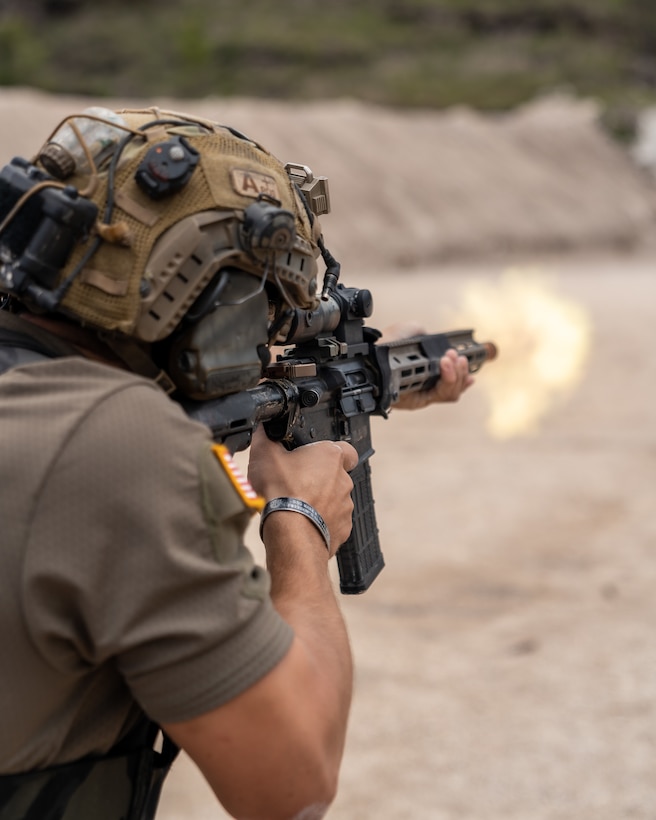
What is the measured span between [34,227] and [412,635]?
4.76 meters

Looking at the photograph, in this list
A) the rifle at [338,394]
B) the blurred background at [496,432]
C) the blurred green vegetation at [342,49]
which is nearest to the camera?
the rifle at [338,394]

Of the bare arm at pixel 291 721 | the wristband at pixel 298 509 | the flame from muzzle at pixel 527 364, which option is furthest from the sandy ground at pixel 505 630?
the bare arm at pixel 291 721

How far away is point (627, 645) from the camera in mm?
5887

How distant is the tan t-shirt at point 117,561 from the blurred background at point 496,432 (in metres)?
3.18

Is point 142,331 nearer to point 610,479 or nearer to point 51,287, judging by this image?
point 51,287

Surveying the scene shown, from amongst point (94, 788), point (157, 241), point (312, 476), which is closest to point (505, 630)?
point (312, 476)

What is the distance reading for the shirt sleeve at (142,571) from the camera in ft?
4.79

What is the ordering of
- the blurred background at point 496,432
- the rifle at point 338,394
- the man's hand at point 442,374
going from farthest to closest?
the blurred background at point 496,432 < the man's hand at point 442,374 < the rifle at point 338,394

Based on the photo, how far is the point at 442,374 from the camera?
3828 mm

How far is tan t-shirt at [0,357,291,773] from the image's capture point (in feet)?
4.79

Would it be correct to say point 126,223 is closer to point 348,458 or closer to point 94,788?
point 348,458

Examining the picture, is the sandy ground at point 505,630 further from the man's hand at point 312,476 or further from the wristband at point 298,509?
the wristband at point 298,509

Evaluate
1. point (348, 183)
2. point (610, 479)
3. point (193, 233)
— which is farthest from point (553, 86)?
point (193, 233)

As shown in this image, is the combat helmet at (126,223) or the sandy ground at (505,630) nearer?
the combat helmet at (126,223)
